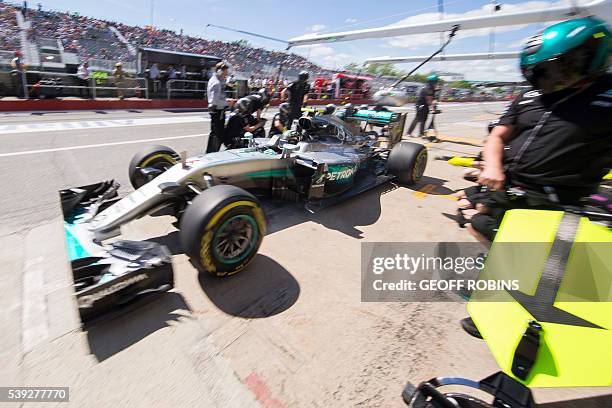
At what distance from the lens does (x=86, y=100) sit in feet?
39.2

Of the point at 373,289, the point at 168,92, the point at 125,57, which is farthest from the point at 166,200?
the point at 125,57

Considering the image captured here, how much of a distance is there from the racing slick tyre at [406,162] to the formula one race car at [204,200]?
2.34 ft

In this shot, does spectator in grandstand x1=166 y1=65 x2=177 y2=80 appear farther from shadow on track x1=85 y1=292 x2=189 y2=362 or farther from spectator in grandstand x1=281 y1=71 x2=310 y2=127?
shadow on track x1=85 y1=292 x2=189 y2=362

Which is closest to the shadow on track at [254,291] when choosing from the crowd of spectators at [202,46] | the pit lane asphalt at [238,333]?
the pit lane asphalt at [238,333]

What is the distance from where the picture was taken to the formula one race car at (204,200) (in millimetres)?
2309

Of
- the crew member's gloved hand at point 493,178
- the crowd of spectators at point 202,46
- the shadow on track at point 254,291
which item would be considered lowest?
the shadow on track at point 254,291

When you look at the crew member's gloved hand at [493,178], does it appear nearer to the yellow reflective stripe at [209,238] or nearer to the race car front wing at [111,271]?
the yellow reflective stripe at [209,238]

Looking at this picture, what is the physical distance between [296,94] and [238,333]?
17.3ft

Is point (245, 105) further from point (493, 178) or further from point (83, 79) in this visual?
point (83, 79)

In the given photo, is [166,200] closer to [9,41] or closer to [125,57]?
[9,41]

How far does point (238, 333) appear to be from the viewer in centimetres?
230

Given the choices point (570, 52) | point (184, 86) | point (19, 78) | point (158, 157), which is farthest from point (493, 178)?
point (184, 86)

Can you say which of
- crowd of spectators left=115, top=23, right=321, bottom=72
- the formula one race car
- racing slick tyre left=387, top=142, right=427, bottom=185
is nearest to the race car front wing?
the formula one race car

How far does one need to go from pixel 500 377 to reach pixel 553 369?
218mm
